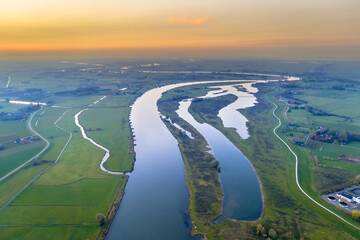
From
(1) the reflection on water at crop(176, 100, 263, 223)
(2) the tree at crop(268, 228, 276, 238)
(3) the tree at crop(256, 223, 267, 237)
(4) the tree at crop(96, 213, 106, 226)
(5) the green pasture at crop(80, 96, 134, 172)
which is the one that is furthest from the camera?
(5) the green pasture at crop(80, 96, 134, 172)

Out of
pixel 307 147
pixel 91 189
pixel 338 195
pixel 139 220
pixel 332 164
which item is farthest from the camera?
pixel 307 147

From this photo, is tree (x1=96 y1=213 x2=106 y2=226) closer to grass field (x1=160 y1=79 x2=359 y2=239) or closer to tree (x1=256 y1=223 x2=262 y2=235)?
grass field (x1=160 y1=79 x2=359 y2=239)

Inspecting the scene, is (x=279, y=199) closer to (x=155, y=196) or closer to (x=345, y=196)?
(x=345, y=196)

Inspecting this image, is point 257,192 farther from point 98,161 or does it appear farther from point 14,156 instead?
point 14,156

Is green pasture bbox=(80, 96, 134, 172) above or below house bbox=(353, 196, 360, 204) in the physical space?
below

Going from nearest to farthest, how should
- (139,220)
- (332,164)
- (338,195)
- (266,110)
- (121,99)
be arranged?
(139,220) < (338,195) < (332,164) < (266,110) < (121,99)

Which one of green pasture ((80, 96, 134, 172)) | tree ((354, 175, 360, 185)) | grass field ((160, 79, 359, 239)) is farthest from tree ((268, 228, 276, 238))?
green pasture ((80, 96, 134, 172))

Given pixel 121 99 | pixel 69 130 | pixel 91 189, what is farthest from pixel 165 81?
pixel 91 189

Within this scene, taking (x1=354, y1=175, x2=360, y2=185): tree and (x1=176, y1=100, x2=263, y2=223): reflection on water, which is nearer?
(x1=176, y1=100, x2=263, y2=223): reflection on water
